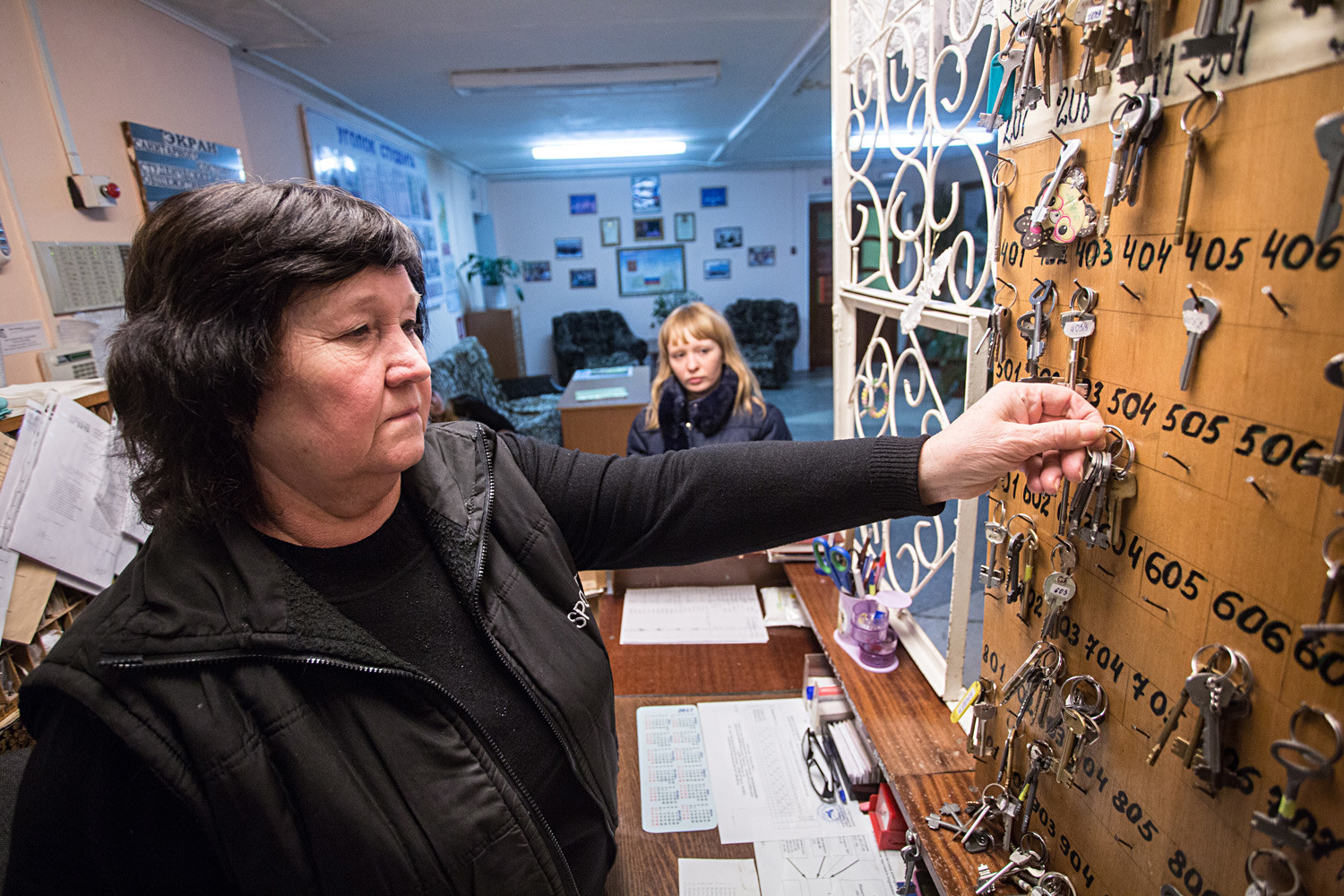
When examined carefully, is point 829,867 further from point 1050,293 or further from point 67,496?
point 67,496

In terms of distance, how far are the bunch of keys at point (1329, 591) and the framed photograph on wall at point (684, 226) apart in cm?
855

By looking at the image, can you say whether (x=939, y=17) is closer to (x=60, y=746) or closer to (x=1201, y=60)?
(x=1201, y=60)

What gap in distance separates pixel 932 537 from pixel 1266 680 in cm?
365

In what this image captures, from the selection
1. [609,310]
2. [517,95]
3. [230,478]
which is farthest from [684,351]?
[609,310]

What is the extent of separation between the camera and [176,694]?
0.64 metres

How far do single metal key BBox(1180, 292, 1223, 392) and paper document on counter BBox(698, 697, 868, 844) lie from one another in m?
0.93

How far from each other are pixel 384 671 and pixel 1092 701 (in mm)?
713

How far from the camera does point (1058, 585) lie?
2.27 feet

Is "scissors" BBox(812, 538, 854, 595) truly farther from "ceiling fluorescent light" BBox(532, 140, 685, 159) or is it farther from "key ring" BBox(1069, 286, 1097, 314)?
"ceiling fluorescent light" BBox(532, 140, 685, 159)

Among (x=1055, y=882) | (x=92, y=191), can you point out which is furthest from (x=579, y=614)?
(x=92, y=191)

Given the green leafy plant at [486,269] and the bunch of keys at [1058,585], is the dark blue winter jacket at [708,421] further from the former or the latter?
the green leafy plant at [486,269]

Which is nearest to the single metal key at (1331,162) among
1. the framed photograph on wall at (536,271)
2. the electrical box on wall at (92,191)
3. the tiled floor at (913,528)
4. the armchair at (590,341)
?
the tiled floor at (913,528)

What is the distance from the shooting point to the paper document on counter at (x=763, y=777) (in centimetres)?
115

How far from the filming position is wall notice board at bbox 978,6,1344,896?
1.40ft
